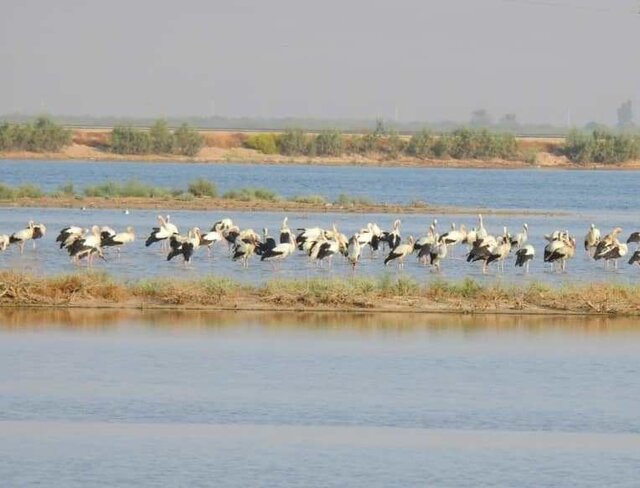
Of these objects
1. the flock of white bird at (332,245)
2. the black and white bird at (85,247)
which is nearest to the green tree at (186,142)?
the flock of white bird at (332,245)

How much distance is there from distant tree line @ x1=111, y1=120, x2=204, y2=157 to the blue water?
16.9 ft

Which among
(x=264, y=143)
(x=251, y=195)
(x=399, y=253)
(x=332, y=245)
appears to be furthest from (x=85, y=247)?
(x=264, y=143)

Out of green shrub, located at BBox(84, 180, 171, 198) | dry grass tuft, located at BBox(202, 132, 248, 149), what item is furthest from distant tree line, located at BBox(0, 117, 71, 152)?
green shrub, located at BBox(84, 180, 171, 198)

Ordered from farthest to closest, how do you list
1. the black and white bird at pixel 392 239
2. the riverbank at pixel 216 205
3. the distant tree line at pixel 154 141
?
the distant tree line at pixel 154 141, the riverbank at pixel 216 205, the black and white bird at pixel 392 239

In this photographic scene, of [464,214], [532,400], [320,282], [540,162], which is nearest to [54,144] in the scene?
[540,162]

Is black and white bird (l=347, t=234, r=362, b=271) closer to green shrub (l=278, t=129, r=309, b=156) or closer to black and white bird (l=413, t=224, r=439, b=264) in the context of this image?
black and white bird (l=413, t=224, r=439, b=264)

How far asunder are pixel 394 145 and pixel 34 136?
23.8m

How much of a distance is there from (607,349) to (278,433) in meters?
6.61

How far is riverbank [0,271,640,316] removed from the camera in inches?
905

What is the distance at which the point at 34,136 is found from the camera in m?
102

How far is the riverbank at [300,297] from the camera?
23.0 m

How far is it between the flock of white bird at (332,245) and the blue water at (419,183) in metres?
21.9

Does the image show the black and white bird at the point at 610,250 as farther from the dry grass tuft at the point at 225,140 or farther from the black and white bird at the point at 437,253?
the dry grass tuft at the point at 225,140

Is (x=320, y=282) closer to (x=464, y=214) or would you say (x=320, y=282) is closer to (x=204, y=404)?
(x=204, y=404)
